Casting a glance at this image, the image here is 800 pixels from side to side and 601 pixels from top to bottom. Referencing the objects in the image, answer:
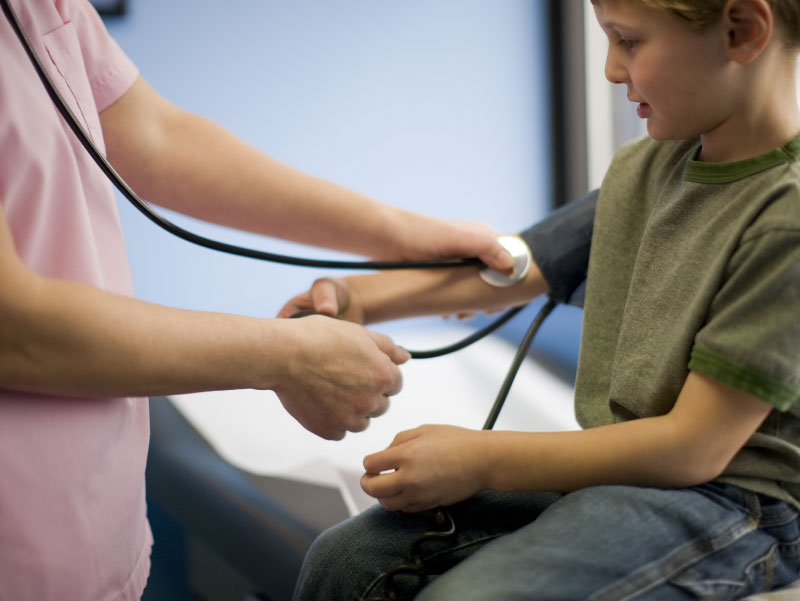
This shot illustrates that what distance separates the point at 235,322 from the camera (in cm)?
79

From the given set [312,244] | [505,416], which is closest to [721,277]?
[312,244]

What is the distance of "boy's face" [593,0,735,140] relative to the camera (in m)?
0.74

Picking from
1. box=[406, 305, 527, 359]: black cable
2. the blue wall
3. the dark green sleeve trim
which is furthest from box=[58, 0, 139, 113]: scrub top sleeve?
the blue wall

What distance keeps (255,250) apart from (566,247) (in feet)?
1.20

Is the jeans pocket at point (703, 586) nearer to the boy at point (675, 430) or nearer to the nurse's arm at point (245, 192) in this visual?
the boy at point (675, 430)

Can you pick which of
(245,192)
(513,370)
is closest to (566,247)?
(513,370)

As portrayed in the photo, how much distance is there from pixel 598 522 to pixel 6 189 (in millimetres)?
578

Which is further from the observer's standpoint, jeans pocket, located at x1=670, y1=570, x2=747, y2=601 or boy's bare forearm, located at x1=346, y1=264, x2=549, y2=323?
boy's bare forearm, located at x1=346, y1=264, x2=549, y2=323

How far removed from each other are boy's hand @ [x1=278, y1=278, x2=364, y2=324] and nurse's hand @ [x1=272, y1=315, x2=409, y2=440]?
0.13m

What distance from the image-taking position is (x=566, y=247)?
1.03 m

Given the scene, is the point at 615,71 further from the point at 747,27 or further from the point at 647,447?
the point at 647,447

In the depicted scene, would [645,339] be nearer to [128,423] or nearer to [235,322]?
[235,322]

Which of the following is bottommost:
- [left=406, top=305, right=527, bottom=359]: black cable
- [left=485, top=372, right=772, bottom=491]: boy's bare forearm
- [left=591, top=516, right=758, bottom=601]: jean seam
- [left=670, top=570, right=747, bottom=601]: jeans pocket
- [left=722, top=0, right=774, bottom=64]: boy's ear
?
[left=670, top=570, right=747, bottom=601]: jeans pocket

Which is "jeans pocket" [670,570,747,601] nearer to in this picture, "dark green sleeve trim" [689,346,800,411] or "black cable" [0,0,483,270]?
"dark green sleeve trim" [689,346,800,411]
